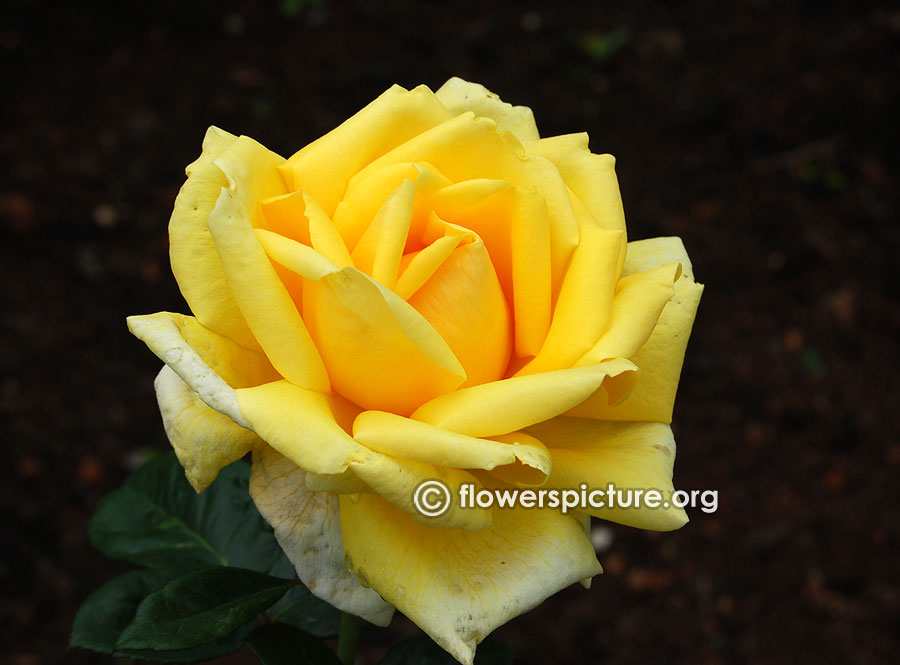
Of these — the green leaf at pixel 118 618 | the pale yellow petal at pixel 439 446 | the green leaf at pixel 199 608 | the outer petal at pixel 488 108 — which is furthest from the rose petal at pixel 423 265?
the green leaf at pixel 118 618

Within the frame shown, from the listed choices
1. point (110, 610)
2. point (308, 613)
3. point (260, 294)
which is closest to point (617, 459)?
point (260, 294)

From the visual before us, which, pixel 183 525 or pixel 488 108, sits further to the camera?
pixel 183 525

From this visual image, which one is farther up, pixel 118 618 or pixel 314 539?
pixel 314 539

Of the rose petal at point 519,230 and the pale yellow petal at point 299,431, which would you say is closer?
the pale yellow petal at point 299,431

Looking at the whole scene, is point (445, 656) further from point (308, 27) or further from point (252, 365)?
point (308, 27)

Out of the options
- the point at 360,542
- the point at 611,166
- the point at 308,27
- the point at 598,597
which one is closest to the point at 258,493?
the point at 360,542

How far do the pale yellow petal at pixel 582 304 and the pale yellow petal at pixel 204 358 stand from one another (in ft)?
0.73

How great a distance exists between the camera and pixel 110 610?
36.8 inches

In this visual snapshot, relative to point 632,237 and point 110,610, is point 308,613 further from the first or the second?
point 632,237

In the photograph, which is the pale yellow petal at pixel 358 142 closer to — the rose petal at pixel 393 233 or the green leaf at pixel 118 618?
the rose petal at pixel 393 233

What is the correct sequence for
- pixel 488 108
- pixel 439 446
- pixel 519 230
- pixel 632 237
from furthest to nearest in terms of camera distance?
pixel 632 237 < pixel 488 108 < pixel 519 230 < pixel 439 446

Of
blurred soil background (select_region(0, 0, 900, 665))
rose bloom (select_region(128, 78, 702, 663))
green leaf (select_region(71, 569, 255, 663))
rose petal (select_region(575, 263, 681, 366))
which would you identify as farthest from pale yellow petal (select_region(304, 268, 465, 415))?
blurred soil background (select_region(0, 0, 900, 665))

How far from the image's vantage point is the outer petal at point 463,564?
0.64m

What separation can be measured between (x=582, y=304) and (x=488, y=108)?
260mm
